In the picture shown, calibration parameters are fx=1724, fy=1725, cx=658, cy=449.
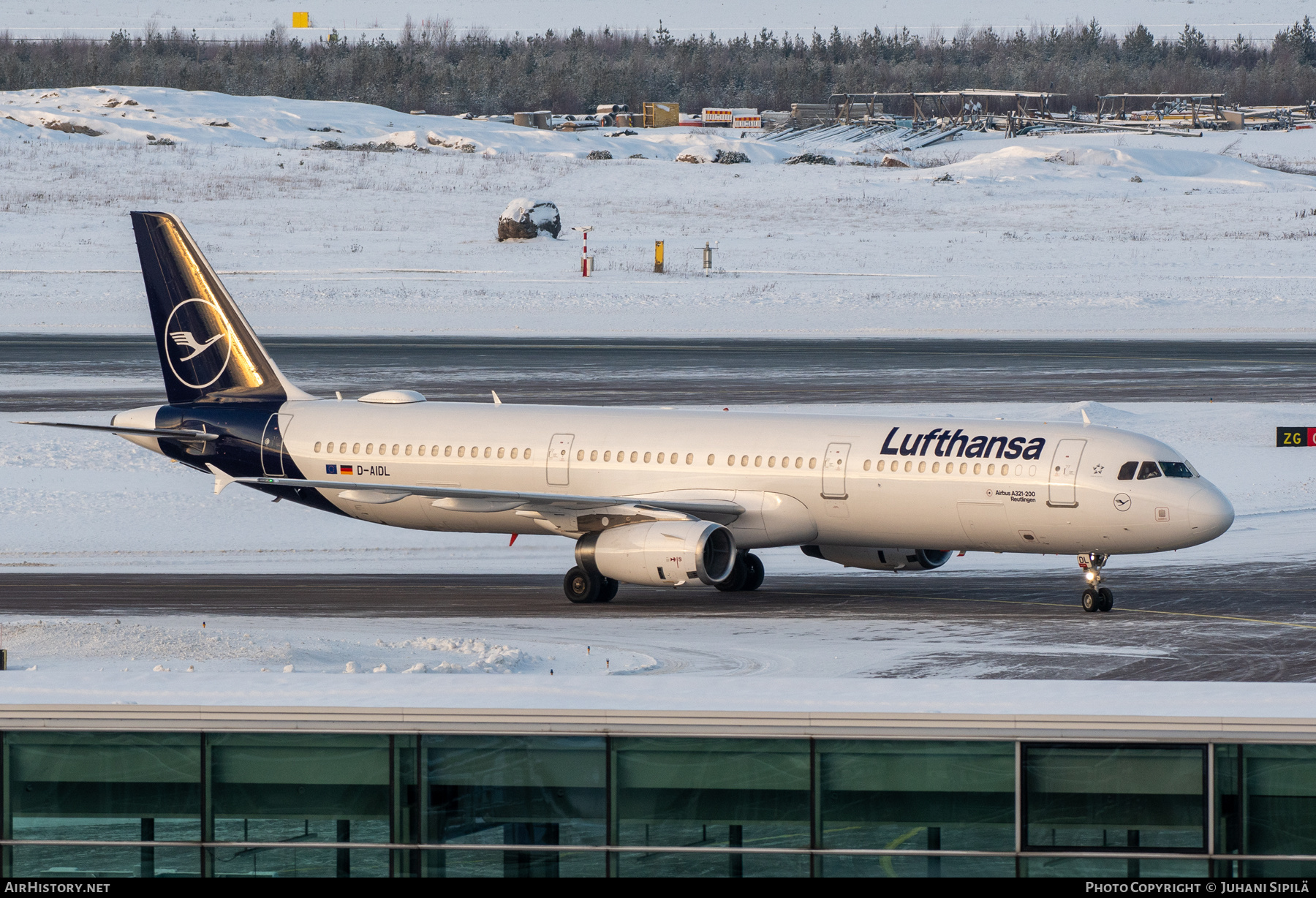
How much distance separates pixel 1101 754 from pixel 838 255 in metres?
88.3

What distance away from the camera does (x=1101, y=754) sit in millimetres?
10875

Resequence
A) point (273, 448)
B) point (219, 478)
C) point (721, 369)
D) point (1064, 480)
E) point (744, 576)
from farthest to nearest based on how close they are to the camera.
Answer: point (721, 369) < point (219, 478) < point (273, 448) < point (744, 576) < point (1064, 480)

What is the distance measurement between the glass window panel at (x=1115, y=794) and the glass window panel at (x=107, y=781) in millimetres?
5435

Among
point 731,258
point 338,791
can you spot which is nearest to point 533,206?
point 731,258

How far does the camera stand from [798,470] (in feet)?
109

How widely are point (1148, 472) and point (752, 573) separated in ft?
27.4

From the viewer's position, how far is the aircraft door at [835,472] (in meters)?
32.7

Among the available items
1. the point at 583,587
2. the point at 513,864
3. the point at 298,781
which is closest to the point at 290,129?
the point at 583,587

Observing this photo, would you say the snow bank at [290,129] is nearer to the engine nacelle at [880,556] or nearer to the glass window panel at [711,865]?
the engine nacelle at [880,556]

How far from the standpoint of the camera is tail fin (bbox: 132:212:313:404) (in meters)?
38.6

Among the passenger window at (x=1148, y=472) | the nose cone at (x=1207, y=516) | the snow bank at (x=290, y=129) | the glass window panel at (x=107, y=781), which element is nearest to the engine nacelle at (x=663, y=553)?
the passenger window at (x=1148, y=472)

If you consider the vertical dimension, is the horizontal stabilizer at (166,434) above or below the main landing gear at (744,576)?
above

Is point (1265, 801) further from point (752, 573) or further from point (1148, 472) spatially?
point (752, 573)

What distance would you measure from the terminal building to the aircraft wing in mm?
21927
